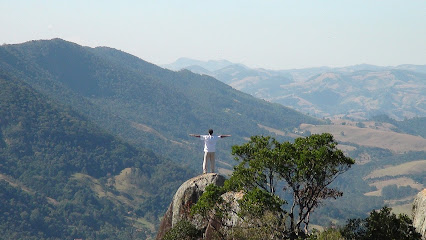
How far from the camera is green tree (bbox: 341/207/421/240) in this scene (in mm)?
30750

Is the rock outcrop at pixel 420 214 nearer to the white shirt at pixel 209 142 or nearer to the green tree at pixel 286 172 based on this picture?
the green tree at pixel 286 172

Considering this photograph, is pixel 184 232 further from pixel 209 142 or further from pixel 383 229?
pixel 383 229

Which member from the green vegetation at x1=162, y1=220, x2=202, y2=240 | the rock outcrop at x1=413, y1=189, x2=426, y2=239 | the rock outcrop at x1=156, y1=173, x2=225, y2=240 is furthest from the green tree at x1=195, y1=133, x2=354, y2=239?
the rock outcrop at x1=156, y1=173, x2=225, y2=240

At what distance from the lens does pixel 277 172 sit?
31609mm

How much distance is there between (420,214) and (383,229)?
3.69m

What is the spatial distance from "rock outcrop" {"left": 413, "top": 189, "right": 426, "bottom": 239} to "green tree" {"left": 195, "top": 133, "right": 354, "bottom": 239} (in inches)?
222

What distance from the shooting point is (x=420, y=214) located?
3350cm

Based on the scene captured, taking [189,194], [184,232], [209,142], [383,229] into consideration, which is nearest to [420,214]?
[383,229]

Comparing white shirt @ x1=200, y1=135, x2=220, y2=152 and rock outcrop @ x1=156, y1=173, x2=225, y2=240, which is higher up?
white shirt @ x1=200, y1=135, x2=220, y2=152

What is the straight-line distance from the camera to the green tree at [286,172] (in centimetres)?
3020

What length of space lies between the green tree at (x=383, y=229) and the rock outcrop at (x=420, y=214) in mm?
621

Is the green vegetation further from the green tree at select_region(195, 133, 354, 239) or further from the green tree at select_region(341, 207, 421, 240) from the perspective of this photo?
the green tree at select_region(341, 207, 421, 240)

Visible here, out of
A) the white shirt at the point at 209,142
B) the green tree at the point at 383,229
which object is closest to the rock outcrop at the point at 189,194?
the white shirt at the point at 209,142

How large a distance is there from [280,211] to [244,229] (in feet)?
8.05
